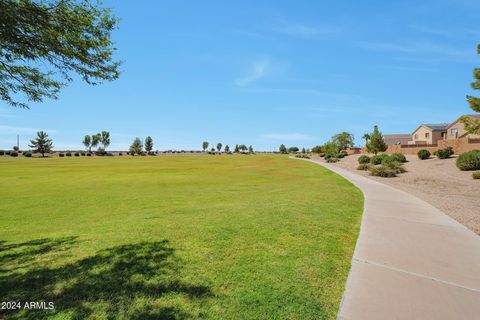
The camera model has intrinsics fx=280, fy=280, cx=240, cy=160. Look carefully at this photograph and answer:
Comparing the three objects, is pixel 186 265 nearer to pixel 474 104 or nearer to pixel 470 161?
pixel 474 104

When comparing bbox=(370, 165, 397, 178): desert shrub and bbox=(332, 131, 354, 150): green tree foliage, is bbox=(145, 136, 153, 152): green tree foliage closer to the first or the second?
bbox=(332, 131, 354, 150): green tree foliage

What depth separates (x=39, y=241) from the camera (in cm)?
702

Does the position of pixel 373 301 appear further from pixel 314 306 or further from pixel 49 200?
pixel 49 200

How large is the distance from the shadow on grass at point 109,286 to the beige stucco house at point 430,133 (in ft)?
261

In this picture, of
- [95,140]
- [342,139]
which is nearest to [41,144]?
[95,140]

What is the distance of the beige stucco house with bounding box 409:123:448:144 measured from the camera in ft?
225

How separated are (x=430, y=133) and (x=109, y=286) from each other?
8320cm

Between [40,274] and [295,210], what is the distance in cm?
702

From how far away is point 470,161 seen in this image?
24000mm

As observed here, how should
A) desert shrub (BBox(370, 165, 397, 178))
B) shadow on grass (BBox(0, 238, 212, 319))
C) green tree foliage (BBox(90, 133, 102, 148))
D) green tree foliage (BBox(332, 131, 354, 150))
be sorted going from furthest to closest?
green tree foliage (BBox(90, 133, 102, 148)) < green tree foliage (BBox(332, 131, 354, 150)) < desert shrub (BBox(370, 165, 397, 178)) < shadow on grass (BBox(0, 238, 212, 319))

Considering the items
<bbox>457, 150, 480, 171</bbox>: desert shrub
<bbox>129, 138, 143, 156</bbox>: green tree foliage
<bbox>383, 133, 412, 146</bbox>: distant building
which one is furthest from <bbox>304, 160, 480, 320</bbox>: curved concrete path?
<bbox>129, 138, 143, 156</bbox>: green tree foliage

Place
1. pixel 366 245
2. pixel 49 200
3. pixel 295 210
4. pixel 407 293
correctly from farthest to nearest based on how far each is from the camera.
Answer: pixel 49 200 → pixel 295 210 → pixel 366 245 → pixel 407 293

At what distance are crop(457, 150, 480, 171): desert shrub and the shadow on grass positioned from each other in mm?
27803

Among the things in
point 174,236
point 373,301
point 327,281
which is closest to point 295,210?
point 174,236
